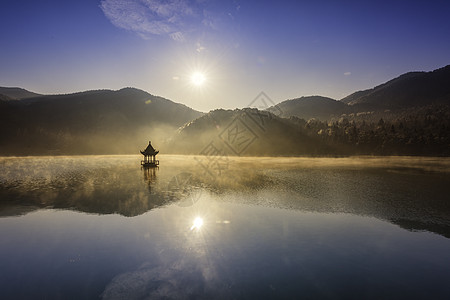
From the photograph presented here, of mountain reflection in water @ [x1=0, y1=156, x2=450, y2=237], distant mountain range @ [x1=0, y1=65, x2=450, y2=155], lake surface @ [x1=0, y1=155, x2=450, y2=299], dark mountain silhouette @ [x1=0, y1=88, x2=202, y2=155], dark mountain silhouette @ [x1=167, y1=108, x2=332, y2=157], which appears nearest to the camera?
lake surface @ [x1=0, y1=155, x2=450, y2=299]

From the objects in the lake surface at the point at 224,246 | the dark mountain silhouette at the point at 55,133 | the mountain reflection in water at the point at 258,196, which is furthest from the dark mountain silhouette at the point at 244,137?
the lake surface at the point at 224,246

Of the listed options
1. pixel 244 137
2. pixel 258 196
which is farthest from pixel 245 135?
pixel 258 196

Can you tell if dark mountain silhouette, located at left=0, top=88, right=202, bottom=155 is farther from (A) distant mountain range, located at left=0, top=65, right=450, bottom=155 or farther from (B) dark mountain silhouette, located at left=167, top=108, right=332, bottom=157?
(B) dark mountain silhouette, located at left=167, top=108, right=332, bottom=157

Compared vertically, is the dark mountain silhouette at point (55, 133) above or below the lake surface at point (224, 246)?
above

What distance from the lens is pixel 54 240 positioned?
52.1 ft

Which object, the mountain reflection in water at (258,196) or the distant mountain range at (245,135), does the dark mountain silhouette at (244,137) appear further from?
the mountain reflection in water at (258,196)

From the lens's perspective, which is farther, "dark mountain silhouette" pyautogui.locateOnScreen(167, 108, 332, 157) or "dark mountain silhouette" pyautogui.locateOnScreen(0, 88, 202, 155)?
"dark mountain silhouette" pyautogui.locateOnScreen(0, 88, 202, 155)

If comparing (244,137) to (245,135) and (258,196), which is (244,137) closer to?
(245,135)

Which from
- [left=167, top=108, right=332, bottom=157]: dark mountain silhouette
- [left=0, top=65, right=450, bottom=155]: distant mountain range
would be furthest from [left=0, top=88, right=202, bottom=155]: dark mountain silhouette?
[left=167, top=108, right=332, bottom=157]: dark mountain silhouette

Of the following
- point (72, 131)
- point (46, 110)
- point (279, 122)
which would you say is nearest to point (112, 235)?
point (279, 122)

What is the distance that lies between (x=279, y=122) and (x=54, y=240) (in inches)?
5318

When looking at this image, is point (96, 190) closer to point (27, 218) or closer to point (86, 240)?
point (27, 218)

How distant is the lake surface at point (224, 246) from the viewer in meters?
10.8

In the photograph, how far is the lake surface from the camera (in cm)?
1077
